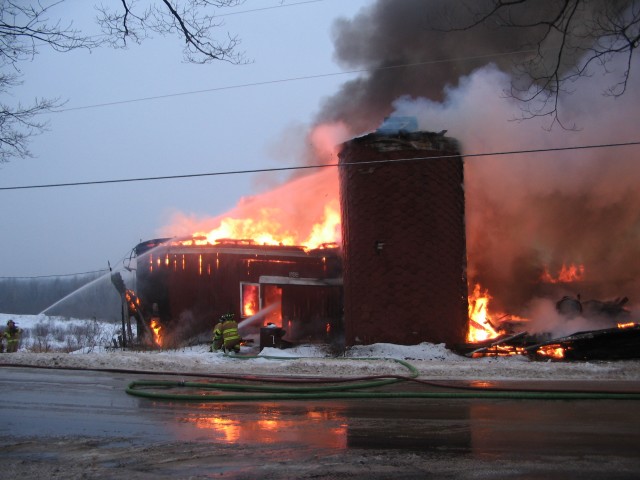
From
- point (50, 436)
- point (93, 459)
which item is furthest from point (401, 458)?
point (50, 436)

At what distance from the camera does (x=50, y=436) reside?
5.78m

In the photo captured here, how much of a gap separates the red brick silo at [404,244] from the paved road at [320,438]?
8.12 m

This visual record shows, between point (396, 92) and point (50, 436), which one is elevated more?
point (396, 92)

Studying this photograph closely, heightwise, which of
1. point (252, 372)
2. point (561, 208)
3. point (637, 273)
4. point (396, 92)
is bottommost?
point (252, 372)

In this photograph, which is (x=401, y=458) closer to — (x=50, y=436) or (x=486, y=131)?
(x=50, y=436)

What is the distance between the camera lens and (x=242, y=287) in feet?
68.4

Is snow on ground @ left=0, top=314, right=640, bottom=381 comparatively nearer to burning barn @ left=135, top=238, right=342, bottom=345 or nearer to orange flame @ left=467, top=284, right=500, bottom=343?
orange flame @ left=467, top=284, right=500, bottom=343

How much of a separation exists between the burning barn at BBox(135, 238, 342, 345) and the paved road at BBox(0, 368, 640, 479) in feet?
40.9

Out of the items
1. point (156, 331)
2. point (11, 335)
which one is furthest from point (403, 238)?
point (11, 335)

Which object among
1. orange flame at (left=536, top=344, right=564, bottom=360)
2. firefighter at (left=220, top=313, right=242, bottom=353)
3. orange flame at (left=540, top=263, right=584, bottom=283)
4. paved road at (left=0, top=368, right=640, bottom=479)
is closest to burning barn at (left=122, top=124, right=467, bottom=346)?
orange flame at (left=536, top=344, right=564, bottom=360)

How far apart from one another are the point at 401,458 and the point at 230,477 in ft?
4.29

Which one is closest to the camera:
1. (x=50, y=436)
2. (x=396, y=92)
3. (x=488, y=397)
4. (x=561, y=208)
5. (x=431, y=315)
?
(x=50, y=436)

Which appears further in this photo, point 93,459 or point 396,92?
point 396,92

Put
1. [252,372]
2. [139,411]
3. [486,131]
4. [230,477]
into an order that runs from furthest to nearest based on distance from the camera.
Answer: [486,131] → [252,372] → [139,411] → [230,477]
